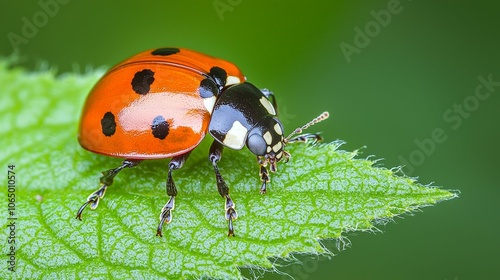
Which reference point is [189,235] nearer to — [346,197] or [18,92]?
[346,197]

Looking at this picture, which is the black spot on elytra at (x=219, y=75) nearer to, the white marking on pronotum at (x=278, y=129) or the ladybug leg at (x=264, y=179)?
the white marking on pronotum at (x=278, y=129)

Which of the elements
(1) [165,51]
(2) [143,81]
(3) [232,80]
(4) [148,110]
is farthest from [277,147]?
(1) [165,51]

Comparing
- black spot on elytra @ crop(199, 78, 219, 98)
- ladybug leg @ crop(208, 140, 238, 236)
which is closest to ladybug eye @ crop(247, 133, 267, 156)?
ladybug leg @ crop(208, 140, 238, 236)

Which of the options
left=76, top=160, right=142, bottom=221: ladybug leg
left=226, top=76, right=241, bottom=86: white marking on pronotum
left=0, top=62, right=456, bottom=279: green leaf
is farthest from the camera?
left=226, top=76, right=241, bottom=86: white marking on pronotum

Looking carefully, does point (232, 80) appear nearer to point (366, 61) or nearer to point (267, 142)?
point (267, 142)

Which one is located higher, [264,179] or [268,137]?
[268,137]

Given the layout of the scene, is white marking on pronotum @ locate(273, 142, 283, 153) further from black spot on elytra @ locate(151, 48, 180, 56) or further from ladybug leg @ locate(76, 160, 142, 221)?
black spot on elytra @ locate(151, 48, 180, 56)
